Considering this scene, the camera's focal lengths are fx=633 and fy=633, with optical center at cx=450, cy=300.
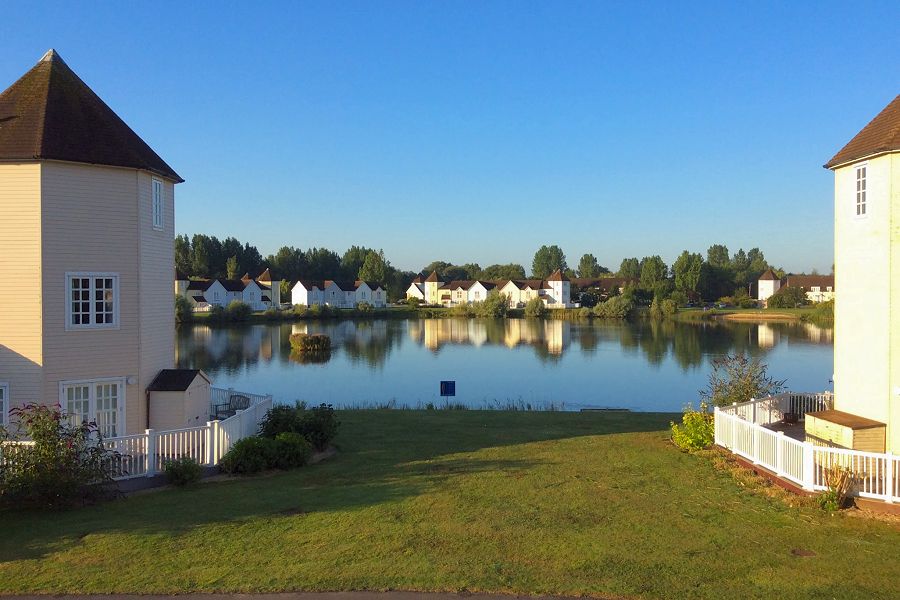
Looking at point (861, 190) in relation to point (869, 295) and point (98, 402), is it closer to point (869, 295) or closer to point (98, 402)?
point (869, 295)

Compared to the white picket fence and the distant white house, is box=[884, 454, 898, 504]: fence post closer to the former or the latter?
the white picket fence

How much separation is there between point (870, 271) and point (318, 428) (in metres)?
11.8

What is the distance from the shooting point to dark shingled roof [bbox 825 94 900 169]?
38.4 feet

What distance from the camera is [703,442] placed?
14.0 m

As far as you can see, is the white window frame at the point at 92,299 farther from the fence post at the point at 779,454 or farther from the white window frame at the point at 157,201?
the fence post at the point at 779,454

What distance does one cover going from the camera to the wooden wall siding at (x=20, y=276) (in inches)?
521

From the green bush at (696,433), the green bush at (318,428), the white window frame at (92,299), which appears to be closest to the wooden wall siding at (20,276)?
the white window frame at (92,299)

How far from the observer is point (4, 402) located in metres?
13.2

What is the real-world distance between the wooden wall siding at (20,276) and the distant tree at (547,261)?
153993mm

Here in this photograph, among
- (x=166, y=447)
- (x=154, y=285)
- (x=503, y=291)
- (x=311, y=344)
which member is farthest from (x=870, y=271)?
(x=503, y=291)

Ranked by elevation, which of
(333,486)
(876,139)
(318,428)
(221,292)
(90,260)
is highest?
(876,139)

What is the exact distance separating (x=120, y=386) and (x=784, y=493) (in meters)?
13.5

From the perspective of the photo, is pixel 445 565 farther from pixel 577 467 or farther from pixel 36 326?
pixel 36 326

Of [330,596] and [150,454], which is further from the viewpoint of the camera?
[150,454]
